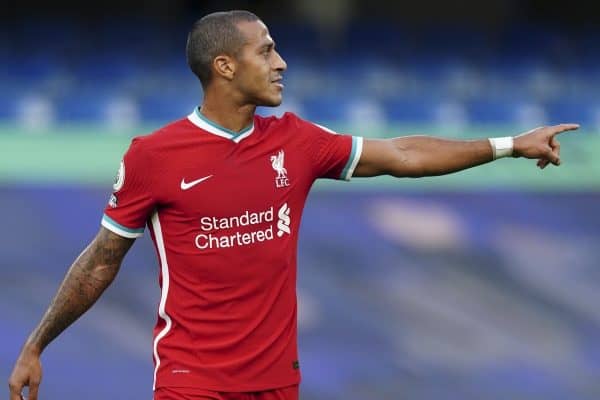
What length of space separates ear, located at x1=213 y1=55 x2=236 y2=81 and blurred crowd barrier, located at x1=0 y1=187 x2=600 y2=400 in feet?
7.56

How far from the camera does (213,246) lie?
387 cm

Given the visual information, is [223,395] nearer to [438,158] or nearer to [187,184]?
[187,184]

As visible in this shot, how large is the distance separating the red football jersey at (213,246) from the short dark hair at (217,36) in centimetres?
20

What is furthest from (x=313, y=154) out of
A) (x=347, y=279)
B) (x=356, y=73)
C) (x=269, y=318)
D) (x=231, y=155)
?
(x=356, y=73)

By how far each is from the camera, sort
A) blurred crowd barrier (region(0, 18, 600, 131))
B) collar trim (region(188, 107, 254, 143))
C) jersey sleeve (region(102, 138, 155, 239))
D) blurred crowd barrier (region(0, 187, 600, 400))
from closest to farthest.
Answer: jersey sleeve (region(102, 138, 155, 239))
collar trim (region(188, 107, 254, 143))
blurred crowd barrier (region(0, 187, 600, 400))
blurred crowd barrier (region(0, 18, 600, 131))

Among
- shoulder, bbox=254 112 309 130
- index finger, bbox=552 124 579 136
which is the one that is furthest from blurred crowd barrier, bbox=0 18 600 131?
index finger, bbox=552 124 579 136

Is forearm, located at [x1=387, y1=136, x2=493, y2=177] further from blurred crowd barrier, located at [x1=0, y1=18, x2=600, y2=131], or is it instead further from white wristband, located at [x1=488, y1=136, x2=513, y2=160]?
blurred crowd barrier, located at [x1=0, y1=18, x2=600, y2=131]

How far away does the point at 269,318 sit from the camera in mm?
3900

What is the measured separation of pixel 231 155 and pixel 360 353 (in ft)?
7.87

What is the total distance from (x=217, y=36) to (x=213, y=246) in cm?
66

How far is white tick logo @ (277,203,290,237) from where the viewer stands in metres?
3.93

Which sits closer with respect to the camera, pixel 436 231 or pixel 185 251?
pixel 185 251

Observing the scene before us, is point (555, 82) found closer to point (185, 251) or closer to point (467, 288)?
point (467, 288)

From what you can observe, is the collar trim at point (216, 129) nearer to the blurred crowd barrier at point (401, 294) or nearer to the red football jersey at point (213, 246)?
the red football jersey at point (213, 246)
